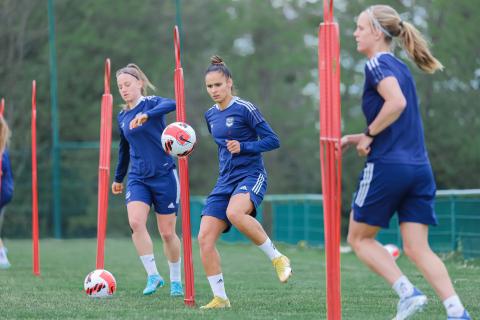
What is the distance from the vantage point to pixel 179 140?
7.62 metres

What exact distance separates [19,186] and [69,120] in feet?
25.1

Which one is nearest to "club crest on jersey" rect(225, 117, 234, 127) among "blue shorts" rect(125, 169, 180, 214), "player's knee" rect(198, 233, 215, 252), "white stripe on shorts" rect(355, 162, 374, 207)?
"player's knee" rect(198, 233, 215, 252)

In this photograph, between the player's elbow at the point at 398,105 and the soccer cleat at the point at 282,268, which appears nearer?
the player's elbow at the point at 398,105

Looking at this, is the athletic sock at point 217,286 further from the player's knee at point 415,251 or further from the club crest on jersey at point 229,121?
the player's knee at point 415,251

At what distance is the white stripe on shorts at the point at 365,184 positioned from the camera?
19.2 feet

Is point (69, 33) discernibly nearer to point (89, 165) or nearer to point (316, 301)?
point (89, 165)

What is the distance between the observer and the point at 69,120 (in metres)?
36.6

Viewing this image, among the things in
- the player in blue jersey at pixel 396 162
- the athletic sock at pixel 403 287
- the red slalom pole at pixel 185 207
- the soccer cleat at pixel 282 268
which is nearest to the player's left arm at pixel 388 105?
the player in blue jersey at pixel 396 162

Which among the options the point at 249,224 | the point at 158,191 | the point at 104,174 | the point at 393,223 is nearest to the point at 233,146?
the point at 249,224

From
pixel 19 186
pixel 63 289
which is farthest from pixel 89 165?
pixel 63 289

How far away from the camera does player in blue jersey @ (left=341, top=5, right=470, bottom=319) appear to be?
5.76 meters

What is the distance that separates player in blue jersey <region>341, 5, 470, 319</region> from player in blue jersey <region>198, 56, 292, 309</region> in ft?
5.74

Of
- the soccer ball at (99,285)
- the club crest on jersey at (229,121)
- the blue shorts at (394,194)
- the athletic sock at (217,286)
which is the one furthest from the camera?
the soccer ball at (99,285)

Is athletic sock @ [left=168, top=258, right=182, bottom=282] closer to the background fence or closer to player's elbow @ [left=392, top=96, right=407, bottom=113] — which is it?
player's elbow @ [left=392, top=96, right=407, bottom=113]
